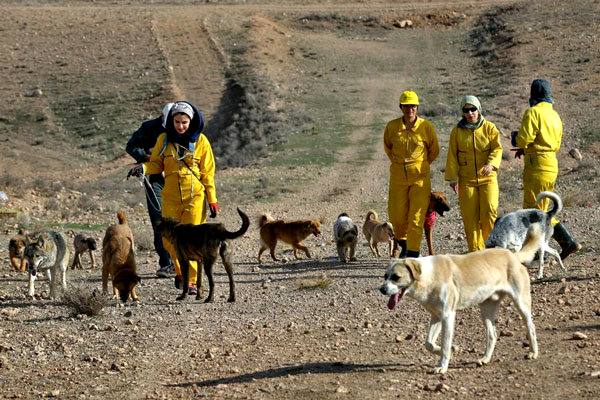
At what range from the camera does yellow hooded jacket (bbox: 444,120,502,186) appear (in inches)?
504

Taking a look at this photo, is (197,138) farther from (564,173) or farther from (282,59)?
(282,59)

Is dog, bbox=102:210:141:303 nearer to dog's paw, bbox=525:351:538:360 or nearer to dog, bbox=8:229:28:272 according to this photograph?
dog, bbox=8:229:28:272

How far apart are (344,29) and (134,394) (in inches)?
1862

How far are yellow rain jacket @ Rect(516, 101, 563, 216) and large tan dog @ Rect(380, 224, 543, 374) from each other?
3.83m

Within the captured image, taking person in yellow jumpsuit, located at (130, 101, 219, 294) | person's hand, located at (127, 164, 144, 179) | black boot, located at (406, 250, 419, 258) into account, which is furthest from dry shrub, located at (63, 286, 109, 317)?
black boot, located at (406, 250, 419, 258)

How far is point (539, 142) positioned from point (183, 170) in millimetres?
4019

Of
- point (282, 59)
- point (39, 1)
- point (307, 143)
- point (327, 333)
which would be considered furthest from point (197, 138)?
point (39, 1)

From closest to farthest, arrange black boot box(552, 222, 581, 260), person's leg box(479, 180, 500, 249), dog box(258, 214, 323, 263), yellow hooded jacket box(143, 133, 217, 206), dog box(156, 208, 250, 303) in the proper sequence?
dog box(156, 208, 250, 303) → yellow hooded jacket box(143, 133, 217, 206) → person's leg box(479, 180, 500, 249) → black boot box(552, 222, 581, 260) → dog box(258, 214, 323, 263)

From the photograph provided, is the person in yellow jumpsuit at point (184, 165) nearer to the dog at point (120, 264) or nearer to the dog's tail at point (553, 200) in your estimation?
the dog at point (120, 264)

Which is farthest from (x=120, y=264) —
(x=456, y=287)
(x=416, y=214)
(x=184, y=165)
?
(x=456, y=287)

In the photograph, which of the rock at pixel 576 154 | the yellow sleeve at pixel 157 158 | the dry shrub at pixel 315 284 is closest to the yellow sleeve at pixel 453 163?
the dry shrub at pixel 315 284

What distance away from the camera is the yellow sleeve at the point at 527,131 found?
41.6 feet

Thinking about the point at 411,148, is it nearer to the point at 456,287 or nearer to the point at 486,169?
the point at 486,169

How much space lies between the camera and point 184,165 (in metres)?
12.7
